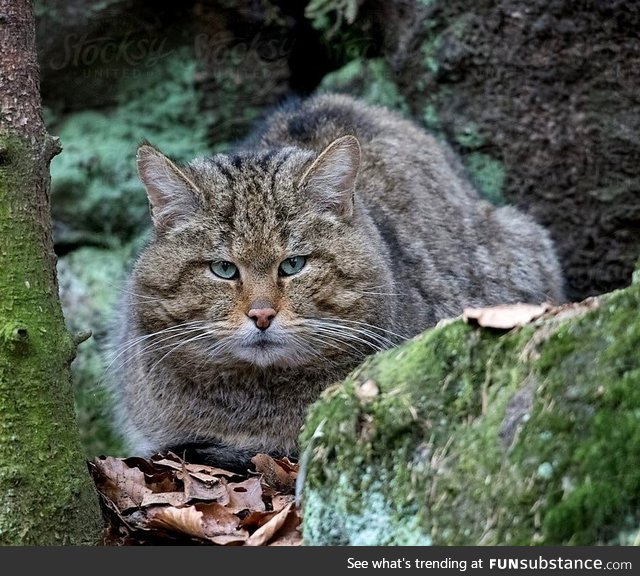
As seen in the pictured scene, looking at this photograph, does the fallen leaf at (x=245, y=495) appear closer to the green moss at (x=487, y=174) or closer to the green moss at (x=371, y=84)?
the green moss at (x=487, y=174)

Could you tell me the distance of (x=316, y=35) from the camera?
7.23 m

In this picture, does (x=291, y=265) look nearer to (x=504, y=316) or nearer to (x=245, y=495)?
(x=245, y=495)

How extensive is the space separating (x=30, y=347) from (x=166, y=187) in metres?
1.49

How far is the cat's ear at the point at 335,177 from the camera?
14.7 feet

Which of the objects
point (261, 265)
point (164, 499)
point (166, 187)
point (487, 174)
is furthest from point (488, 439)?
point (487, 174)

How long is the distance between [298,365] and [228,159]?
1.11m

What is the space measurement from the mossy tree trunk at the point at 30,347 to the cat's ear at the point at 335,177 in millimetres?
1406

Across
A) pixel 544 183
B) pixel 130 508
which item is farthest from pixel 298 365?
pixel 544 183

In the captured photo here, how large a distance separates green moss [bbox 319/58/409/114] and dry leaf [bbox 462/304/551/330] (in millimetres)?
3995

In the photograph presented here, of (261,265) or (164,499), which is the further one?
(261,265)

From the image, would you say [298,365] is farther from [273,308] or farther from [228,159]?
[228,159]

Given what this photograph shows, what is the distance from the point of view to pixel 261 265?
4.33 meters

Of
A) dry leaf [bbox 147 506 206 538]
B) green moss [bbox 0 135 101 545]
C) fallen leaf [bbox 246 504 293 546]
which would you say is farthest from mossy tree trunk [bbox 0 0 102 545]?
fallen leaf [bbox 246 504 293 546]

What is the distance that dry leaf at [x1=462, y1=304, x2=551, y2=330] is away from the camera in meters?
2.91
